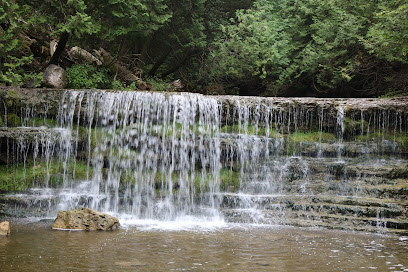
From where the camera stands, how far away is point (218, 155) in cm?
1209

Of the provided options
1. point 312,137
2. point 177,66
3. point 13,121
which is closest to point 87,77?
point 13,121

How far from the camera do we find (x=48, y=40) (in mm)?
16219

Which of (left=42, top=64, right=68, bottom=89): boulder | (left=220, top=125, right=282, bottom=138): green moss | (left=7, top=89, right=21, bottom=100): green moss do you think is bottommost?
(left=220, top=125, right=282, bottom=138): green moss

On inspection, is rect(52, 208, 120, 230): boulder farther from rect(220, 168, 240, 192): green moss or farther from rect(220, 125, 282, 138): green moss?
rect(220, 125, 282, 138): green moss

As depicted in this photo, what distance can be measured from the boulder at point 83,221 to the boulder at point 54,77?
6.69 m

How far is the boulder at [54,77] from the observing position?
13961mm

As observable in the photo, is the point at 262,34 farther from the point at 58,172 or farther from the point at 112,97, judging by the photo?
the point at 58,172

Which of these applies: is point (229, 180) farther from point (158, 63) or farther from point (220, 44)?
point (158, 63)

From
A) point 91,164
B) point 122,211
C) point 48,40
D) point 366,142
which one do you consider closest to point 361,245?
point 366,142

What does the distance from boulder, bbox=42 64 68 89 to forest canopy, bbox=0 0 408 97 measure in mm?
459

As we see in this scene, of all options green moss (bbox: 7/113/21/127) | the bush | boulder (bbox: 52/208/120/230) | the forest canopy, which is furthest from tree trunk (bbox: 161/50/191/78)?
boulder (bbox: 52/208/120/230)

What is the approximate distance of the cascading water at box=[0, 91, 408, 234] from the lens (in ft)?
35.7

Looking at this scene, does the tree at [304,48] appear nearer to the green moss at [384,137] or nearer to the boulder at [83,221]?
the green moss at [384,137]

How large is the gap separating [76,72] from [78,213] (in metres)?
7.77
